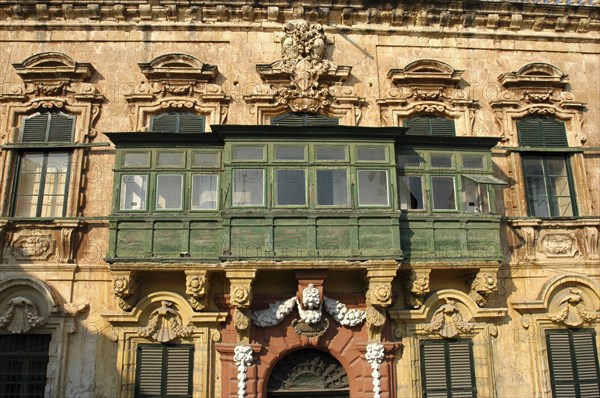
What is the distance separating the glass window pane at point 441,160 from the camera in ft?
42.7

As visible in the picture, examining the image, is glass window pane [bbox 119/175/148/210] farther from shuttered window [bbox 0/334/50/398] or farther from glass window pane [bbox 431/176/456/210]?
glass window pane [bbox 431/176/456/210]

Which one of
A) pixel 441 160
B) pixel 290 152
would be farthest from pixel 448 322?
pixel 290 152

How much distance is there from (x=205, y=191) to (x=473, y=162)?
6105 millimetres

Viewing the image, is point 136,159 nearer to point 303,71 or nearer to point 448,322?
point 303,71

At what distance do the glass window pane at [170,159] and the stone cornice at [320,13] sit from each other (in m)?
3.68

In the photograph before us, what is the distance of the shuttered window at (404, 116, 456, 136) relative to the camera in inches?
551

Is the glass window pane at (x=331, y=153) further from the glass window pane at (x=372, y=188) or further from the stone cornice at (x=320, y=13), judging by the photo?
the stone cornice at (x=320, y=13)

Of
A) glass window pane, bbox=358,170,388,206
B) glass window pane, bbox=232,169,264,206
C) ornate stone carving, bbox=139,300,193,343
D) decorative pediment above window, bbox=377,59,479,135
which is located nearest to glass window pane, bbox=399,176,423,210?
glass window pane, bbox=358,170,388,206

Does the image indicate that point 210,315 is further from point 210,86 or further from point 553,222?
point 553,222

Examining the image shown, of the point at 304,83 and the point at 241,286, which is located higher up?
the point at 304,83

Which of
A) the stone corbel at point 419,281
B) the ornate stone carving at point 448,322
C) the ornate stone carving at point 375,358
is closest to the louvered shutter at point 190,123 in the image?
the stone corbel at point 419,281

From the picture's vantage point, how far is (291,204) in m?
12.1

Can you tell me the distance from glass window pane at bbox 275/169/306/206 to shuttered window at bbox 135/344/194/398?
12.3 ft

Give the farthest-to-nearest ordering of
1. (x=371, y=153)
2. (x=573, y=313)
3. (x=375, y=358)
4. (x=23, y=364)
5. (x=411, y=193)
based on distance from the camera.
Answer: (x=573, y=313), (x=411, y=193), (x=371, y=153), (x=23, y=364), (x=375, y=358)
